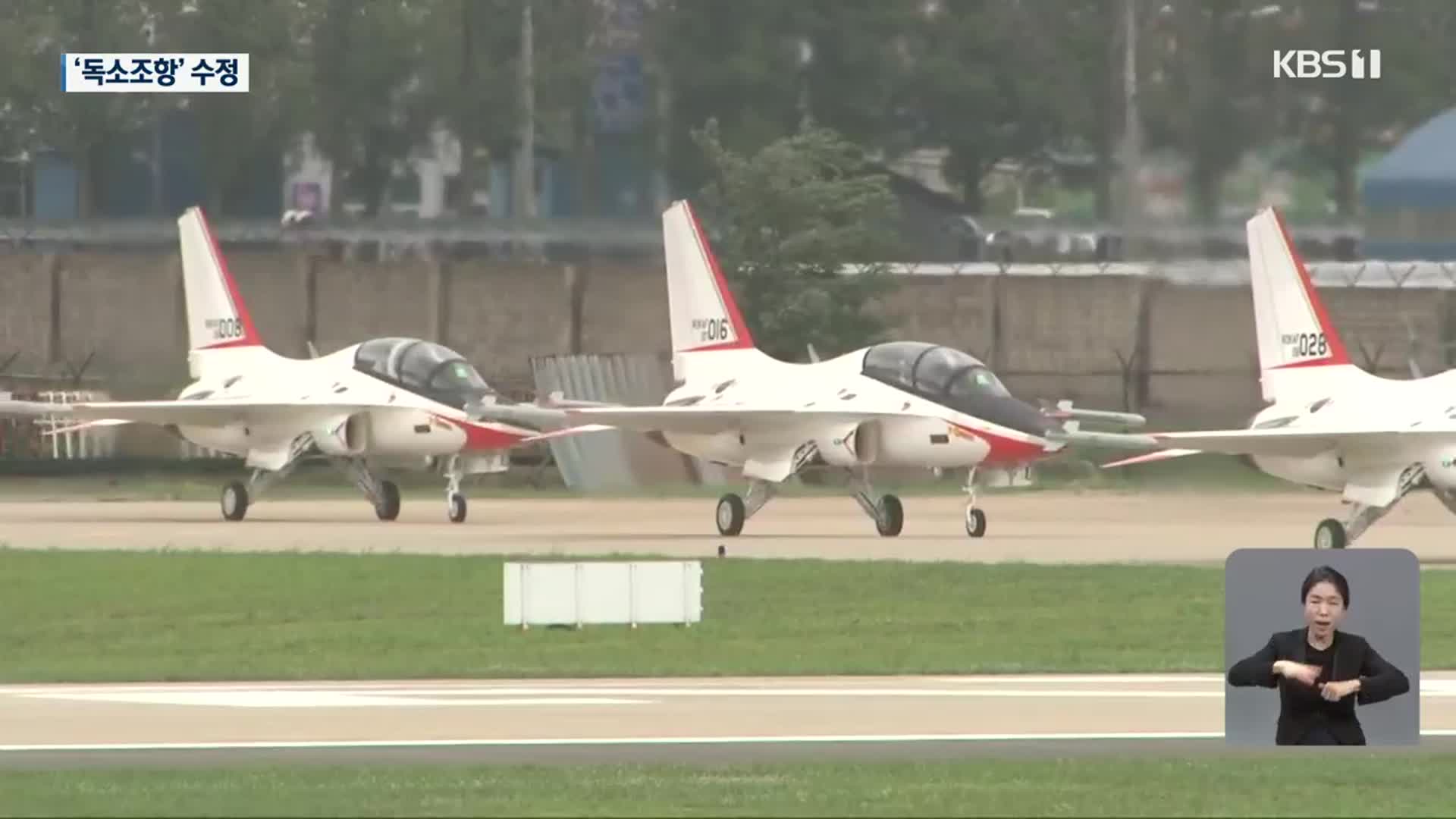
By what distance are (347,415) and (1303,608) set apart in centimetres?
2688

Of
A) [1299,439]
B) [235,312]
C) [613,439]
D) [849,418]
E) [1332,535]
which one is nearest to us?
[1332,535]

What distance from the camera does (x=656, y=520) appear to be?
37594mm

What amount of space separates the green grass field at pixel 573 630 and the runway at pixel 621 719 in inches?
43.0

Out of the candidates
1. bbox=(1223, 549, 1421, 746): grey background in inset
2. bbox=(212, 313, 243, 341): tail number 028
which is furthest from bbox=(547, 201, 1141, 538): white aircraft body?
bbox=(1223, 549, 1421, 746): grey background in inset

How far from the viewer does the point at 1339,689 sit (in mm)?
11742

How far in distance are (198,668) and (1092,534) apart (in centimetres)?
1537

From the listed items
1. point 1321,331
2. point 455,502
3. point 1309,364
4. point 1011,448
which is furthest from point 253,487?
point 1321,331

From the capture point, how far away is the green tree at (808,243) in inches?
1858

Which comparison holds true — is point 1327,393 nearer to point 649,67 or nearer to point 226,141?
point 649,67

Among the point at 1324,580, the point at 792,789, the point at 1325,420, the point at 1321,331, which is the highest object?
the point at 1321,331

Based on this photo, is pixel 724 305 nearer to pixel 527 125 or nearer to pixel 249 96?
pixel 527 125

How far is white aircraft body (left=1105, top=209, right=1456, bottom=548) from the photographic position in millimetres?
29547

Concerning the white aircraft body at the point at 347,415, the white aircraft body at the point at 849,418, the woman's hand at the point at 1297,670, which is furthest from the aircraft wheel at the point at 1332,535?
the woman's hand at the point at 1297,670

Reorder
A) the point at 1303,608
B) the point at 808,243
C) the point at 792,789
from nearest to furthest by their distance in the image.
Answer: the point at 1303,608 → the point at 792,789 → the point at 808,243
